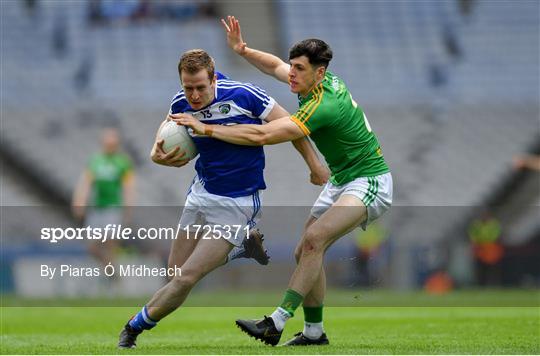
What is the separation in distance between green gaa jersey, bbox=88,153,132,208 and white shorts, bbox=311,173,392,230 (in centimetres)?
843

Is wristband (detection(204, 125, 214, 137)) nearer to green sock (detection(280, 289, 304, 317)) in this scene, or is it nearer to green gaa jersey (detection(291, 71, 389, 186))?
green gaa jersey (detection(291, 71, 389, 186))

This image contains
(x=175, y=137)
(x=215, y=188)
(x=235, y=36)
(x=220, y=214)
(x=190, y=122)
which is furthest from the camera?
(x=235, y=36)

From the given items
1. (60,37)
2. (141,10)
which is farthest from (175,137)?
(141,10)

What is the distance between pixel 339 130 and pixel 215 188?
3.11 feet

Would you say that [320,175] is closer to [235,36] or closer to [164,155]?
[164,155]

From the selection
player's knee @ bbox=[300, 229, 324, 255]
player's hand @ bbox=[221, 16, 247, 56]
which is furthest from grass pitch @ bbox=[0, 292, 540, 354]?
player's hand @ bbox=[221, 16, 247, 56]

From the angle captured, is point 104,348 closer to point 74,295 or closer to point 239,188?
point 239,188

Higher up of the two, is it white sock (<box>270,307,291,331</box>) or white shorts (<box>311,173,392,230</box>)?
white shorts (<box>311,173,392,230</box>)

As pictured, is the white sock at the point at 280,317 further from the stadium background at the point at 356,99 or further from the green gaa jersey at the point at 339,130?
the stadium background at the point at 356,99

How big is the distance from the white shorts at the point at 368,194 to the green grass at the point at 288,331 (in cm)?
95

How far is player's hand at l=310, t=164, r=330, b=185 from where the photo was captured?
815 centimetres

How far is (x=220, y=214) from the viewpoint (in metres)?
8.14

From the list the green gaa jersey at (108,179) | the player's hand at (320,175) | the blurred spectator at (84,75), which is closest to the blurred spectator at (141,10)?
the blurred spectator at (84,75)

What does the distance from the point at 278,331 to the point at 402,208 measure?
49.8ft
